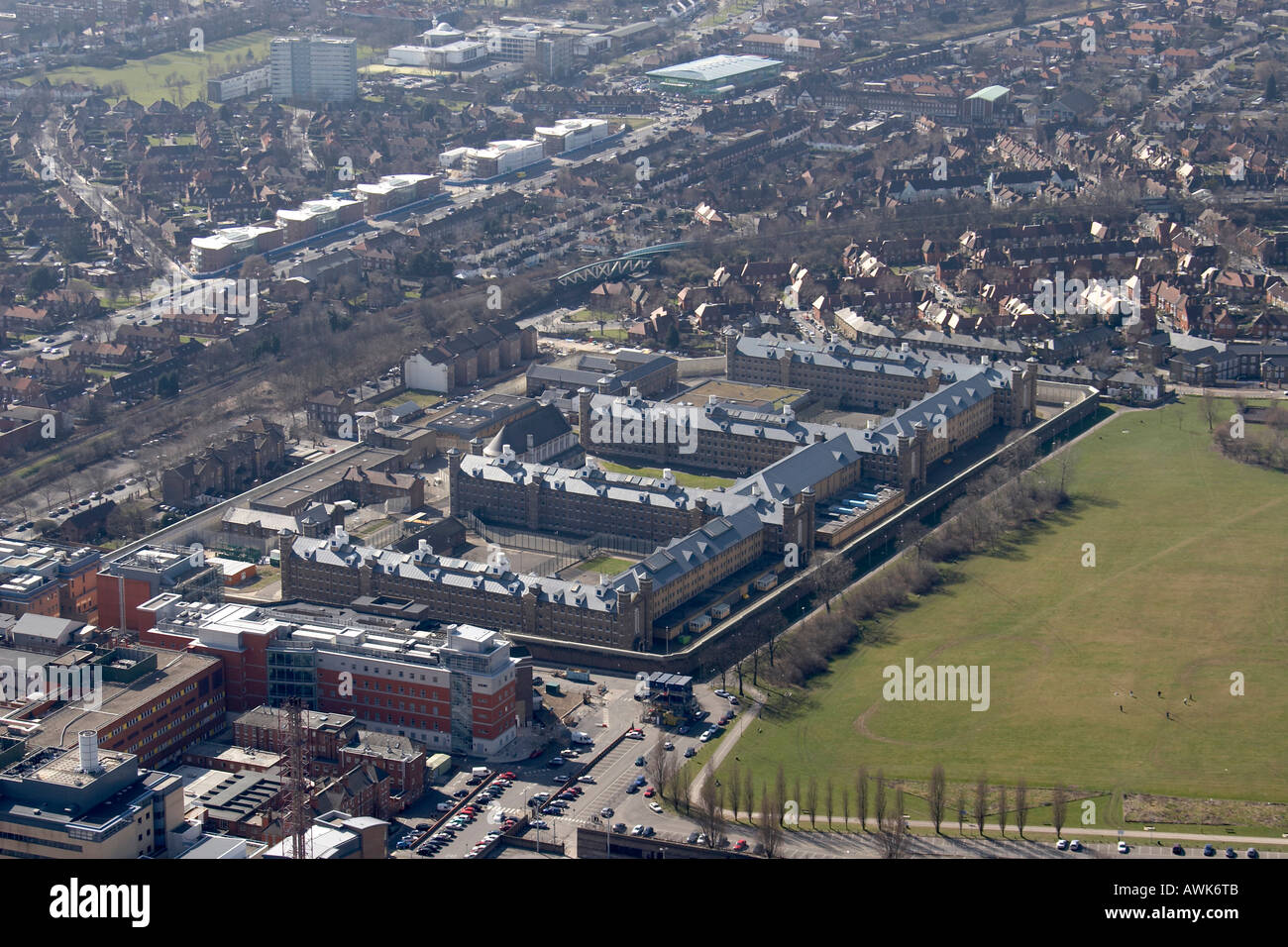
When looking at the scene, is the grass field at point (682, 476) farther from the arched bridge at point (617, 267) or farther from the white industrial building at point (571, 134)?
the white industrial building at point (571, 134)

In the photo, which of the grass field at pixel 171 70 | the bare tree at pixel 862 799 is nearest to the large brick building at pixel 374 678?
the bare tree at pixel 862 799

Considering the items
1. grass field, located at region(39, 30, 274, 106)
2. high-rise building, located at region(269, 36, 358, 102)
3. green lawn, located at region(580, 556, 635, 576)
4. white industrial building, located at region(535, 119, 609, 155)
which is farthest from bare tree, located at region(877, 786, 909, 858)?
grass field, located at region(39, 30, 274, 106)

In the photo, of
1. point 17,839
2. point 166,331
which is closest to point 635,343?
point 166,331

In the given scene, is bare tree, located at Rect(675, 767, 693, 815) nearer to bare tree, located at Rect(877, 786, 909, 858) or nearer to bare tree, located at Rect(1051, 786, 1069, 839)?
bare tree, located at Rect(877, 786, 909, 858)

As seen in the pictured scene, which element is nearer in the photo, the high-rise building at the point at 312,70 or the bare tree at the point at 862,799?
the bare tree at the point at 862,799

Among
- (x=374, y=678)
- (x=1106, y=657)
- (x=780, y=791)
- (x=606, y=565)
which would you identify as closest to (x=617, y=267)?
(x=606, y=565)
